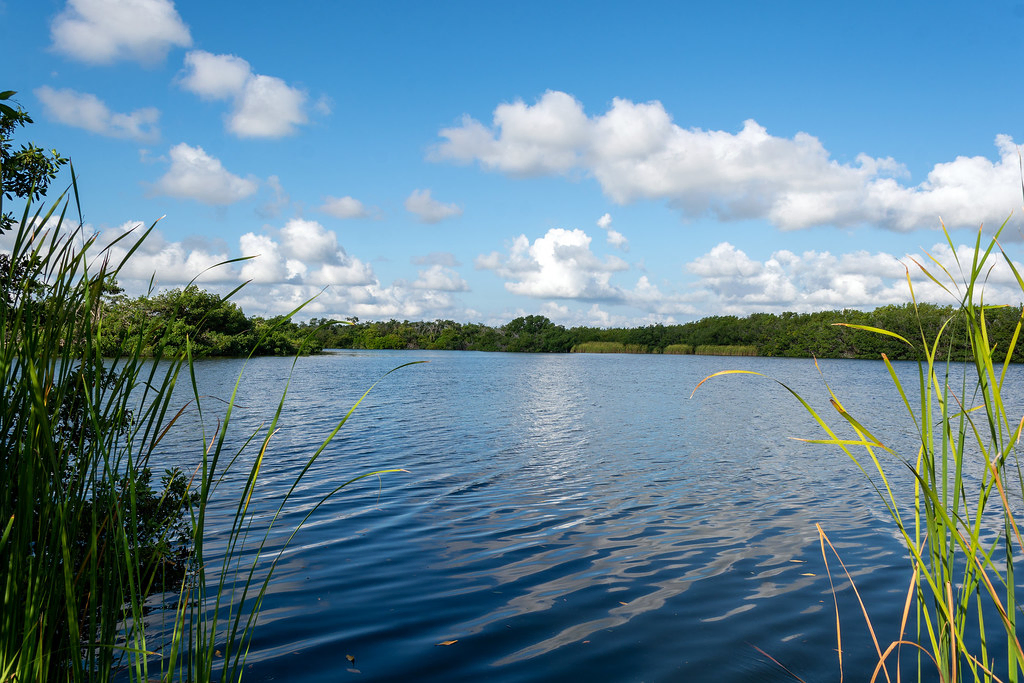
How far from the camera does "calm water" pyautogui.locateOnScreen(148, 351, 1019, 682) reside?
12.3 feet

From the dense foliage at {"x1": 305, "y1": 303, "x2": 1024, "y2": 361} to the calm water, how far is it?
166 feet

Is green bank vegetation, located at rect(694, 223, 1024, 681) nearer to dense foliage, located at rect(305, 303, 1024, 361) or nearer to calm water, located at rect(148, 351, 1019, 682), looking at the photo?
calm water, located at rect(148, 351, 1019, 682)

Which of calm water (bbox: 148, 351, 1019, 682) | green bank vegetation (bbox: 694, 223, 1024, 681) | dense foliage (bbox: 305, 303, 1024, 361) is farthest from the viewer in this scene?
dense foliage (bbox: 305, 303, 1024, 361)

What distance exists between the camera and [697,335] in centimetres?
9794

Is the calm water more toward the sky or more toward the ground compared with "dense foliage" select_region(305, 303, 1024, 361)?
more toward the ground

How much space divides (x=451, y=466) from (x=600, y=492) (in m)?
2.53

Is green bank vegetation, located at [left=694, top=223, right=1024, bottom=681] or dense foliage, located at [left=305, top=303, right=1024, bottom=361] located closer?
green bank vegetation, located at [left=694, top=223, right=1024, bottom=681]

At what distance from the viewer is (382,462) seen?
31.6 feet

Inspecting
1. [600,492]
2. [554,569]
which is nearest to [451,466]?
[600,492]

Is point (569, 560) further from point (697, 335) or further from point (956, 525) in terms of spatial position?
point (697, 335)

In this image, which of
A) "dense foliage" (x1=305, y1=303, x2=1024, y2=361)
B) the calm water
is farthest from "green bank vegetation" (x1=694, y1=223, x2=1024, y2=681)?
"dense foliage" (x1=305, y1=303, x2=1024, y2=361)

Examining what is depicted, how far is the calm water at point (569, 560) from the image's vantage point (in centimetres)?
375

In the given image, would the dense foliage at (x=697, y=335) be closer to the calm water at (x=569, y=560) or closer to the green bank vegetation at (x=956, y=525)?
the calm water at (x=569, y=560)

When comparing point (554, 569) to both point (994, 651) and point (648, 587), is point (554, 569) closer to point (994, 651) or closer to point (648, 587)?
point (648, 587)
